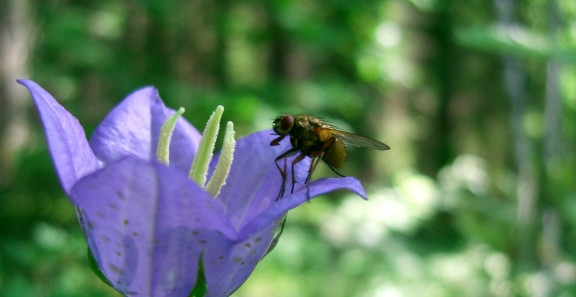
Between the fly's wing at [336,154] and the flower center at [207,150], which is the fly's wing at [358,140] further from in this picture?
the flower center at [207,150]

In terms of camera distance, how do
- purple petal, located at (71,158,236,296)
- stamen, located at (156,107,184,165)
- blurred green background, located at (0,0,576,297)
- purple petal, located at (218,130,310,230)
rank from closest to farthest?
purple petal, located at (71,158,236,296) < stamen, located at (156,107,184,165) < purple petal, located at (218,130,310,230) < blurred green background, located at (0,0,576,297)

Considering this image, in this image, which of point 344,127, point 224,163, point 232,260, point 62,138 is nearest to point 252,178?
point 224,163

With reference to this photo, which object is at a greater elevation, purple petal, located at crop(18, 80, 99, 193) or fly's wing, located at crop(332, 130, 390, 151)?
purple petal, located at crop(18, 80, 99, 193)

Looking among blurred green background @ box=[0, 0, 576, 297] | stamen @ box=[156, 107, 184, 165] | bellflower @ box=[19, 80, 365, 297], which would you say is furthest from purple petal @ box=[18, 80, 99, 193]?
blurred green background @ box=[0, 0, 576, 297]

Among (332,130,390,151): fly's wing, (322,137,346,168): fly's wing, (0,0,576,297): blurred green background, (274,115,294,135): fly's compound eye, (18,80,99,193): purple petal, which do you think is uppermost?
(18,80,99,193): purple petal

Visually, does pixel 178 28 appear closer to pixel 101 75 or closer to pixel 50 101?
pixel 101 75

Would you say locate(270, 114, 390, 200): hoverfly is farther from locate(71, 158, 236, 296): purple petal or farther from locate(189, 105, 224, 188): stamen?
locate(71, 158, 236, 296): purple petal

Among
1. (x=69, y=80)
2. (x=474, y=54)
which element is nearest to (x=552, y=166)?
(x=69, y=80)
